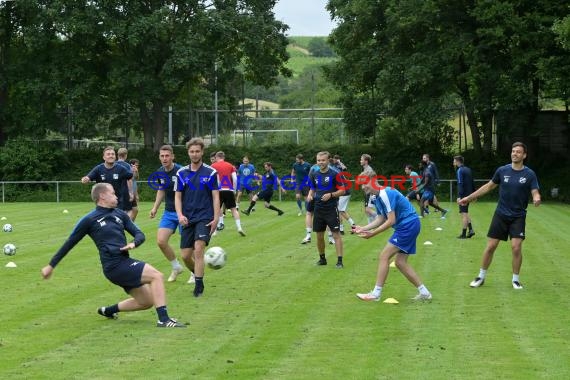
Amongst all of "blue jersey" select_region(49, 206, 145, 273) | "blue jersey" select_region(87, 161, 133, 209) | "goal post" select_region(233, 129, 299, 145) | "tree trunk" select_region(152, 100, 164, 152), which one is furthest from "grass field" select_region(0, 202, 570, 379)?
"goal post" select_region(233, 129, 299, 145)

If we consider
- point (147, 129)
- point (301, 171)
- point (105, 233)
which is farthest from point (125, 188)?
point (147, 129)

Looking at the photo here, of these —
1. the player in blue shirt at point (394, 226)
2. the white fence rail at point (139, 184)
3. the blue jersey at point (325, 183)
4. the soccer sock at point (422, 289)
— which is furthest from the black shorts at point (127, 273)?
the white fence rail at point (139, 184)

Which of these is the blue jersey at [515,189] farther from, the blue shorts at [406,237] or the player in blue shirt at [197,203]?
the player in blue shirt at [197,203]

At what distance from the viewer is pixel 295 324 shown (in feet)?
32.3

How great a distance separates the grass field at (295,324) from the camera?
25.4 feet

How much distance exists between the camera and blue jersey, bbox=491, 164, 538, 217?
12.2 meters

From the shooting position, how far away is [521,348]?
8.59 metres

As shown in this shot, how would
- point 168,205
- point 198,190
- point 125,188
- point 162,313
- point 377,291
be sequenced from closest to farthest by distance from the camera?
point 162,313 → point 377,291 → point 198,190 → point 168,205 → point 125,188

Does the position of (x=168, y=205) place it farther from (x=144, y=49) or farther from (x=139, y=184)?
(x=144, y=49)

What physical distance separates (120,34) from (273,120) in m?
9.98

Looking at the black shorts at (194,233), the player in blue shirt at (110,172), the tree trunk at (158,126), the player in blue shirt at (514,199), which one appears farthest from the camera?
the tree trunk at (158,126)

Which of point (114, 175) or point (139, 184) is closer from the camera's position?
point (114, 175)

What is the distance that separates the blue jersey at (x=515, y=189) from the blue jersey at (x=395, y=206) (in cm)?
175

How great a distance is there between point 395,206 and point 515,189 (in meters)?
2.12
